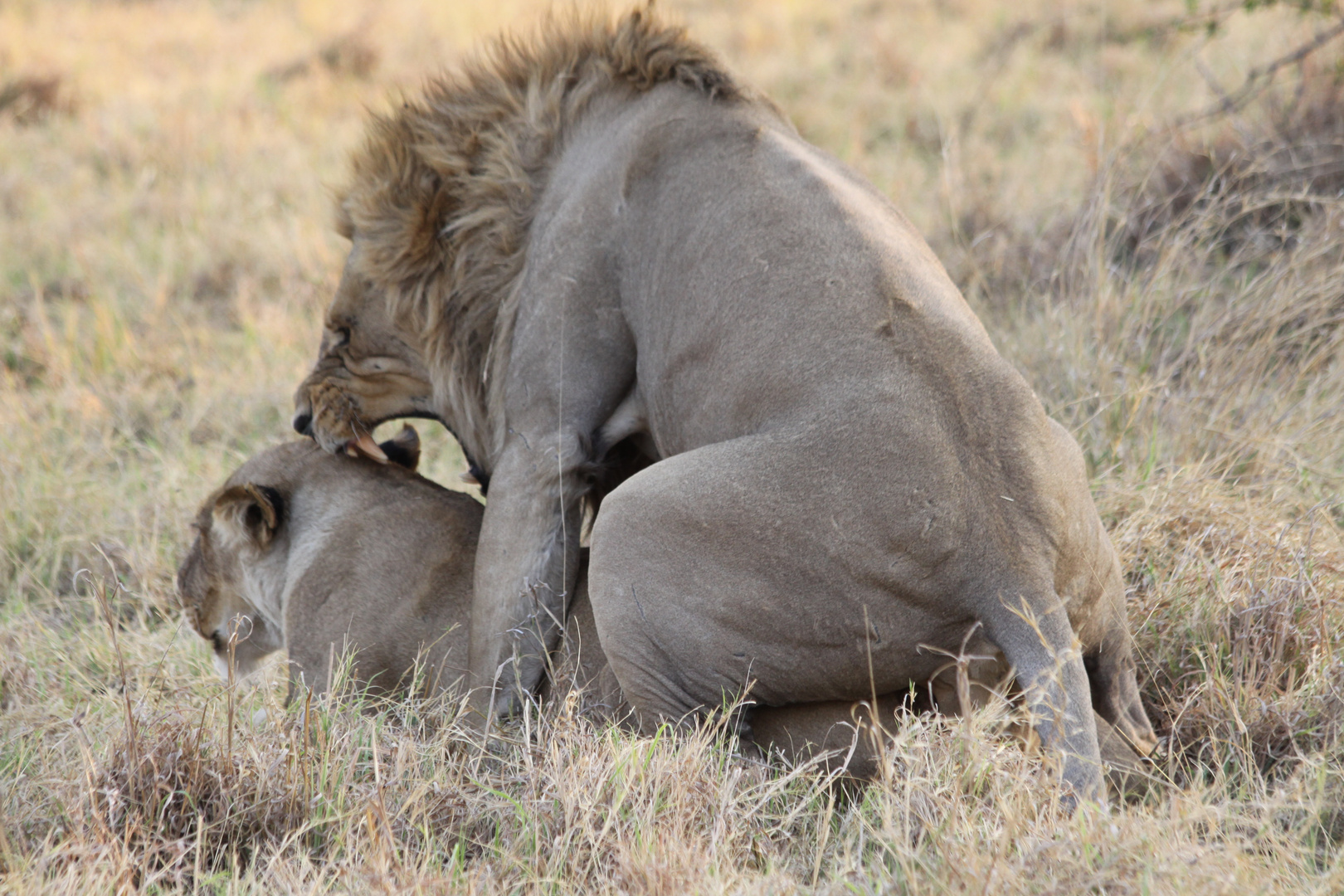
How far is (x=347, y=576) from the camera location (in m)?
3.67

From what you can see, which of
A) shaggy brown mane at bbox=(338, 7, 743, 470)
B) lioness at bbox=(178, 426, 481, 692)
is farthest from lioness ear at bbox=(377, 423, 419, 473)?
shaggy brown mane at bbox=(338, 7, 743, 470)

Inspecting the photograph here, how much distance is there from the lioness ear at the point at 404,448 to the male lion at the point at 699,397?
0.47 feet

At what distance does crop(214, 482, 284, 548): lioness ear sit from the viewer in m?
3.74

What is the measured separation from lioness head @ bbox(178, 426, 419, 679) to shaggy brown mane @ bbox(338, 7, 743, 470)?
0.52m

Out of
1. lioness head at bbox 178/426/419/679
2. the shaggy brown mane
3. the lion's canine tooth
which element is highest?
the shaggy brown mane

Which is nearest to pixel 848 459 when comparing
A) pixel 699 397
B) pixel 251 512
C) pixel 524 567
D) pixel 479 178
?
pixel 699 397

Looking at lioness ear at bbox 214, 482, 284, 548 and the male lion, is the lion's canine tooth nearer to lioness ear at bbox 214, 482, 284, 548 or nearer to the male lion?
the male lion

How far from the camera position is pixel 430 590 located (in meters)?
3.57

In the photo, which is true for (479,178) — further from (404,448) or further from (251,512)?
(251,512)

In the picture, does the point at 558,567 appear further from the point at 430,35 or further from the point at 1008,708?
the point at 430,35

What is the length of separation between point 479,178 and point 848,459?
5.03ft

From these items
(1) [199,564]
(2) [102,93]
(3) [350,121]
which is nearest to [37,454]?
(1) [199,564]

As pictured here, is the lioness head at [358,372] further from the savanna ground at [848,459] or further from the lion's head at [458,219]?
the savanna ground at [848,459]

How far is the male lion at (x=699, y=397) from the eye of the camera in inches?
103
